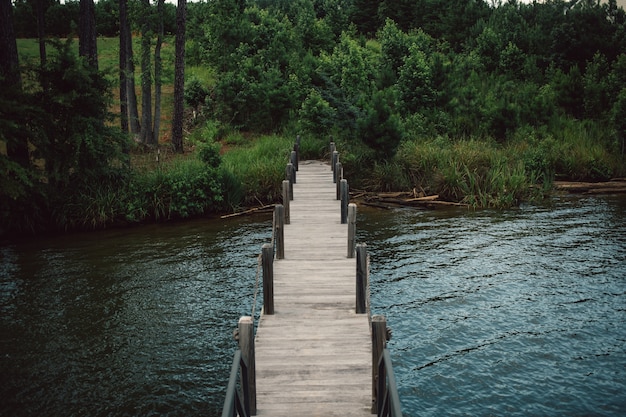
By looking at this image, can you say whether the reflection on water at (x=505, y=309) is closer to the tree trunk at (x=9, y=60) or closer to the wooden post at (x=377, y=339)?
the wooden post at (x=377, y=339)

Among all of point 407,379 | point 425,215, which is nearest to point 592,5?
point 425,215

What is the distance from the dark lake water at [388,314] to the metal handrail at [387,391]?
3.84 meters

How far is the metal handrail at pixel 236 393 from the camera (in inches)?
219

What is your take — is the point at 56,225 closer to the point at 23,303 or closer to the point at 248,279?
the point at 23,303

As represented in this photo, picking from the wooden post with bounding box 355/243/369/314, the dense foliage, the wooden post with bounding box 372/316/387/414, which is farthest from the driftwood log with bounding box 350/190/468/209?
the wooden post with bounding box 372/316/387/414

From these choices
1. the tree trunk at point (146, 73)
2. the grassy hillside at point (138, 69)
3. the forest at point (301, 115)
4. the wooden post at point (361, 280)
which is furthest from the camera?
the tree trunk at point (146, 73)

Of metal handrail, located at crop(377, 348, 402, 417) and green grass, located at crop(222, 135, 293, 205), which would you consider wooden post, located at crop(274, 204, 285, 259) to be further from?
green grass, located at crop(222, 135, 293, 205)

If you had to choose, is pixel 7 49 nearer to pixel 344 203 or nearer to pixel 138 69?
pixel 344 203

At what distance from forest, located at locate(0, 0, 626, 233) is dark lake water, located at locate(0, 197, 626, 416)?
2.21m

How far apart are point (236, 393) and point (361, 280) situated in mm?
4537

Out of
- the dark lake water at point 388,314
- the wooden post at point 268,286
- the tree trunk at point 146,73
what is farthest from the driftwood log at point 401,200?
the wooden post at point 268,286

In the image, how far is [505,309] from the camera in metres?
14.3

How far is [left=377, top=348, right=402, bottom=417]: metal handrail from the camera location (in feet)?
16.8

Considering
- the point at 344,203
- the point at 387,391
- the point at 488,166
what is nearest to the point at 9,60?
the point at 344,203
